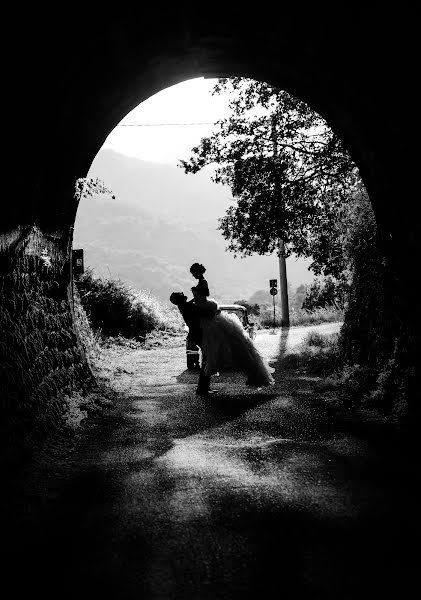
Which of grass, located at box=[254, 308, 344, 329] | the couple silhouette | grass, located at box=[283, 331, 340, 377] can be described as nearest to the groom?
the couple silhouette

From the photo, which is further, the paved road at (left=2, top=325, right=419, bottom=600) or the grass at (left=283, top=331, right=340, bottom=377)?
the grass at (left=283, top=331, right=340, bottom=377)

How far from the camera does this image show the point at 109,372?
1160cm

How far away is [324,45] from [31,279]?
172 inches

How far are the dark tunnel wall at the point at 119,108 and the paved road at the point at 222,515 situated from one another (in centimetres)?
108

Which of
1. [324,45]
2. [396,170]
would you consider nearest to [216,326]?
[396,170]

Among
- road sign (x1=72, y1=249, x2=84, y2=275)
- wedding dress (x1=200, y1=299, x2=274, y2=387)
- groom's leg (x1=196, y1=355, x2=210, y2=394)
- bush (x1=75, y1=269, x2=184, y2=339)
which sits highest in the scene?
road sign (x1=72, y1=249, x2=84, y2=275)

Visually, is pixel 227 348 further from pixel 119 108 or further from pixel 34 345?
pixel 119 108

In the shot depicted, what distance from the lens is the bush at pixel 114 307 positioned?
21.2 meters

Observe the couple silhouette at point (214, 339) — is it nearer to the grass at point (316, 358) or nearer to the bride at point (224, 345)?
the bride at point (224, 345)

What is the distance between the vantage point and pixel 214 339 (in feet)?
29.7

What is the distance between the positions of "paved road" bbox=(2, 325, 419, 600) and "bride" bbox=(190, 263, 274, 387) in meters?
2.43

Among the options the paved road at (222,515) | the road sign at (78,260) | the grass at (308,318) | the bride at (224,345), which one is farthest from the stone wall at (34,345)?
the grass at (308,318)

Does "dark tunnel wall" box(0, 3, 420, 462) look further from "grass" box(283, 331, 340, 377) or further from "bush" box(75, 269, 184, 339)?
"bush" box(75, 269, 184, 339)

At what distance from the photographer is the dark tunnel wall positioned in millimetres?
5215
